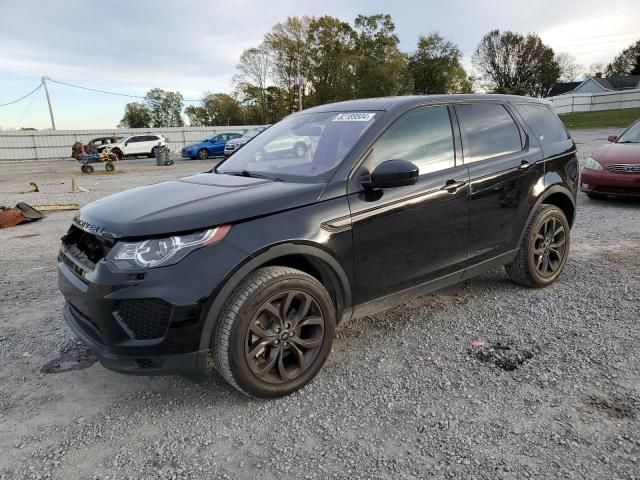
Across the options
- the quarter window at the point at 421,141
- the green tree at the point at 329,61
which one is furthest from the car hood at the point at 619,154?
the green tree at the point at 329,61

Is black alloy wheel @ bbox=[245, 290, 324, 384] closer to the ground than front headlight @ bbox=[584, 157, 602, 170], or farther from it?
closer to the ground

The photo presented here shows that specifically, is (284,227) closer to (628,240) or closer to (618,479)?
(618,479)

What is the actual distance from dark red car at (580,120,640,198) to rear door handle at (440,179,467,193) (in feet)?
18.9

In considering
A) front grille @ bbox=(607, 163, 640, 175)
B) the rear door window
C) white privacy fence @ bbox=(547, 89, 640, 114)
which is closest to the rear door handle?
the rear door window

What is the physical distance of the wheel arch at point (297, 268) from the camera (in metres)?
2.49

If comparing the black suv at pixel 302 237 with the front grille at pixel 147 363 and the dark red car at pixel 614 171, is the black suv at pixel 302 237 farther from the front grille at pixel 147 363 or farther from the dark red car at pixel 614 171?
the dark red car at pixel 614 171

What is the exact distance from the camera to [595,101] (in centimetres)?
4469

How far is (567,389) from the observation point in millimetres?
2754

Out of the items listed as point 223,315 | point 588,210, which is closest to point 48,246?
point 223,315

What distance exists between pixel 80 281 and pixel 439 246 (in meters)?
2.35

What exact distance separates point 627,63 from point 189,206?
315 feet

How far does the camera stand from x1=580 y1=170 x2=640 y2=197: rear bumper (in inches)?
300

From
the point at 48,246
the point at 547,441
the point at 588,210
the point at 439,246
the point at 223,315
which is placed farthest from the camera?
the point at 588,210

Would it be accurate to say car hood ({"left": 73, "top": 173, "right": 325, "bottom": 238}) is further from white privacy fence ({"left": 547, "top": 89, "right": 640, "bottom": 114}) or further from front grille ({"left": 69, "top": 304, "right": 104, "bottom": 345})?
white privacy fence ({"left": 547, "top": 89, "right": 640, "bottom": 114})
